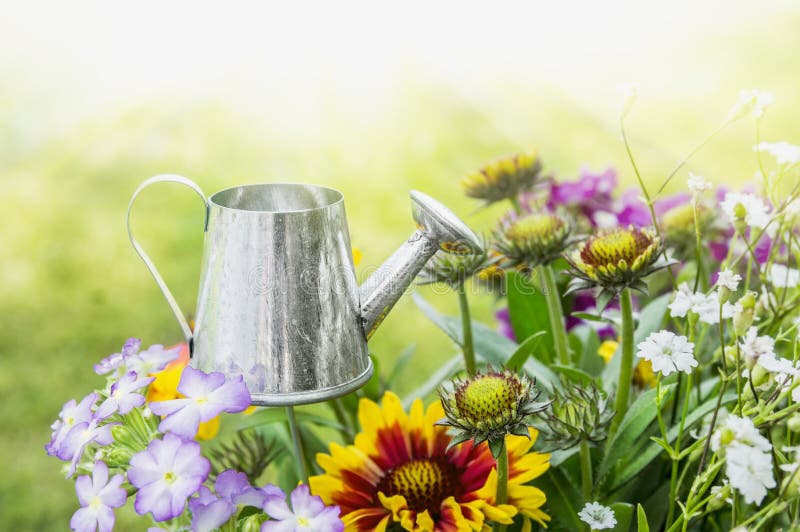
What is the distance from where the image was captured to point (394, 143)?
2.66 metres

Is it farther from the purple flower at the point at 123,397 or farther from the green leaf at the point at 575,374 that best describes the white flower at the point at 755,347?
the purple flower at the point at 123,397

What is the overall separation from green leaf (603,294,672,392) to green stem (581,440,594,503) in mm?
121

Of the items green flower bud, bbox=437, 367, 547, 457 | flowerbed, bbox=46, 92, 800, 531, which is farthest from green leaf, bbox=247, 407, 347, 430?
green flower bud, bbox=437, 367, 547, 457

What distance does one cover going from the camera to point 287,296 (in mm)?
567

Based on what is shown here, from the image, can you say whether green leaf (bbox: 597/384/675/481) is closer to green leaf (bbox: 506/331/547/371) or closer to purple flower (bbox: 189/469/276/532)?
green leaf (bbox: 506/331/547/371)

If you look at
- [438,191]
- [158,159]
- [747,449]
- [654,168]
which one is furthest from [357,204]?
[747,449]

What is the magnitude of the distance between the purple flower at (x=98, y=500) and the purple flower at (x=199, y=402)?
5 centimetres

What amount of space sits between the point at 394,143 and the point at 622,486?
2083mm

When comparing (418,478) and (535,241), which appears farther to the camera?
(535,241)

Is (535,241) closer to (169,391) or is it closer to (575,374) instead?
(575,374)

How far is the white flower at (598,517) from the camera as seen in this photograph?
1.78 feet

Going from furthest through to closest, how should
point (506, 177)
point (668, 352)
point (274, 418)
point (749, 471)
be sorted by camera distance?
1. point (506, 177)
2. point (274, 418)
3. point (668, 352)
4. point (749, 471)

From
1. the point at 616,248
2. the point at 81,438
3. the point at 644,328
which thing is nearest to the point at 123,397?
the point at 81,438

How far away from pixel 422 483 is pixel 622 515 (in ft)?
0.48
